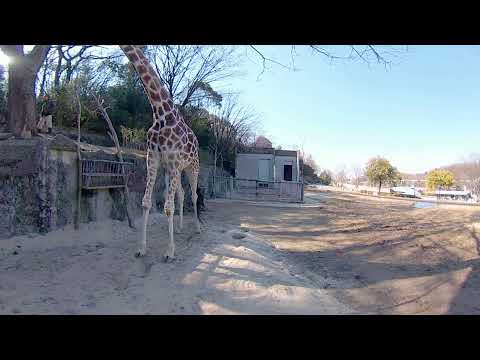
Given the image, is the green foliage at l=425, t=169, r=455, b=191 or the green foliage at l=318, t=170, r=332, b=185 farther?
the green foliage at l=318, t=170, r=332, b=185

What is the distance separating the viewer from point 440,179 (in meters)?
33.9

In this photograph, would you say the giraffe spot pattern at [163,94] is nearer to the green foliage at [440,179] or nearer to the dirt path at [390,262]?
the dirt path at [390,262]

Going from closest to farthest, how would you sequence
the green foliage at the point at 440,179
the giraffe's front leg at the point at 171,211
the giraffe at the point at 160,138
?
the giraffe's front leg at the point at 171,211
the giraffe at the point at 160,138
the green foliage at the point at 440,179

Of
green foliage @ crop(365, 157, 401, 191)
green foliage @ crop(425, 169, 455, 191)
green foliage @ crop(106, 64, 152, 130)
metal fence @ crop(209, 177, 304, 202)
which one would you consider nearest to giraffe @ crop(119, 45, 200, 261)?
green foliage @ crop(106, 64, 152, 130)

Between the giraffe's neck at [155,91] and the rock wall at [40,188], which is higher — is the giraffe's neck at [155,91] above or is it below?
above

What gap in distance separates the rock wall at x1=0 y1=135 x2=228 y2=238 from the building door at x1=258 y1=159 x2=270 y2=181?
2210 cm

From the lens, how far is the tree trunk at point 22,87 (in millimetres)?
5938

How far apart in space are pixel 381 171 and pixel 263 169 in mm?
15682

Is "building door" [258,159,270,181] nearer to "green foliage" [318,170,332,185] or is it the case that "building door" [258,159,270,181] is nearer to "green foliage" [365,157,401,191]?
"green foliage" [365,157,401,191]

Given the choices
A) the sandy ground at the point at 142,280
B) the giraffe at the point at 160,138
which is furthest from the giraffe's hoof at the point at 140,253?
the giraffe at the point at 160,138

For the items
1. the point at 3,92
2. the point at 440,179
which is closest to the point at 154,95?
the point at 3,92

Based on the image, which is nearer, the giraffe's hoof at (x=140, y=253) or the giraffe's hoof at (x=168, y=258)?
the giraffe's hoof at (x=168, y=258)

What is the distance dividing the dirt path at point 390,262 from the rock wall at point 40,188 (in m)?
4.20

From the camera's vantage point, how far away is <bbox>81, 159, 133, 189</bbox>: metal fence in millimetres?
5578
